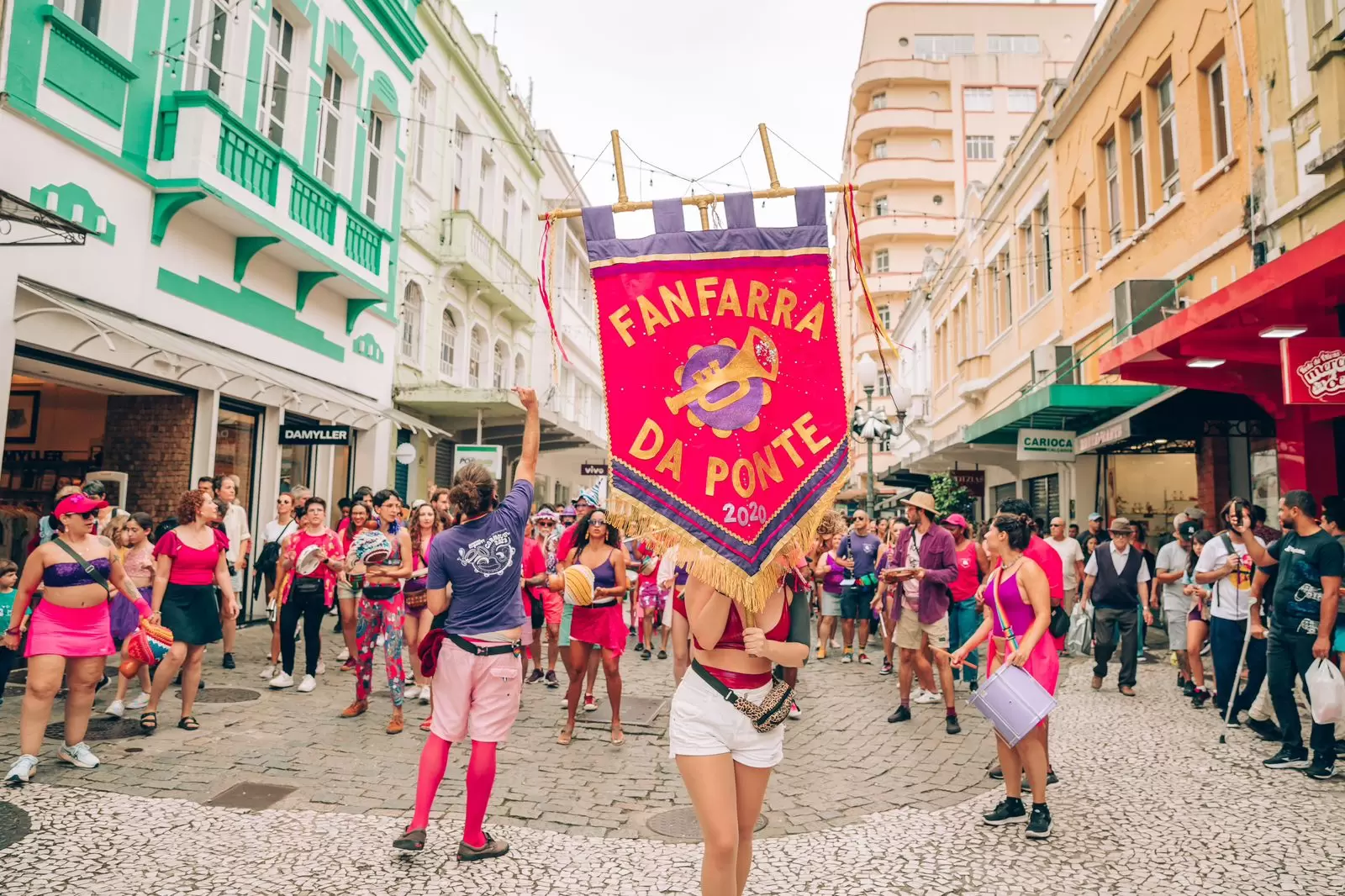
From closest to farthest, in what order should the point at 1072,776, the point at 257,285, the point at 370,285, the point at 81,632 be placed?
the point at 81,632
the point at 1072,776
the point at 257,285
the point at 370,285

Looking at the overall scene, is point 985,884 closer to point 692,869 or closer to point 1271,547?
point 692,869

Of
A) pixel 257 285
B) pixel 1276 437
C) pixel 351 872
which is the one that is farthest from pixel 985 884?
pixel 257 285

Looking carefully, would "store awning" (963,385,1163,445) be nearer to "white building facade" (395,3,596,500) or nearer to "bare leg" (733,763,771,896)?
"white building facade" (395,3,596,500)

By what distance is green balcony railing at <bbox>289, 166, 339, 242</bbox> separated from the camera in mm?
12398

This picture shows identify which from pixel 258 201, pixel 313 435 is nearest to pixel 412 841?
pixel 313 435

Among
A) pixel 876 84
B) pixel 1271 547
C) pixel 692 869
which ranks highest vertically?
pixel 876 84

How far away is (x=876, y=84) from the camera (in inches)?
1699

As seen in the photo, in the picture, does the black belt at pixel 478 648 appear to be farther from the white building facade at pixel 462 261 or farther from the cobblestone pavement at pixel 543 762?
the white building facade at pixel 462 261

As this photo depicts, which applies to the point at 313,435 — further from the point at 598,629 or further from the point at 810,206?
the point at 810,206

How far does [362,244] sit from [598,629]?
10.3m

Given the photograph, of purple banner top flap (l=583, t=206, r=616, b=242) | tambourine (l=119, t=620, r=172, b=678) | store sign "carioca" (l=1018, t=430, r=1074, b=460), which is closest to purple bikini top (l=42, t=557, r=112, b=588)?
tambourine (l=119, t=620, r=172, b=678)

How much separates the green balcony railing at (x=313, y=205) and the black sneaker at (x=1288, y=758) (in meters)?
12.7

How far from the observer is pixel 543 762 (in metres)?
6.00

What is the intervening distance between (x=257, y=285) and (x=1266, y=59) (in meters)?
13.2
